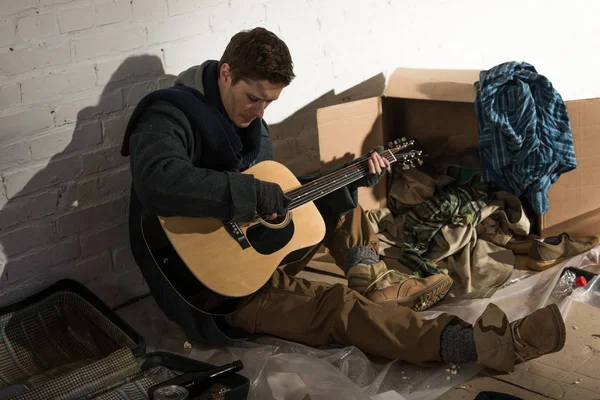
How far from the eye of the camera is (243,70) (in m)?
2.21

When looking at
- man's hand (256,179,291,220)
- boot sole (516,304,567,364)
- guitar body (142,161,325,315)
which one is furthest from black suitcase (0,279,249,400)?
boot sole (516,304,567,364)

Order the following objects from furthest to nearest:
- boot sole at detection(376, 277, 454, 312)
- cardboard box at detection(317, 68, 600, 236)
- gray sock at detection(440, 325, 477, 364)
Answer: cardboard box at detection(317, 68, 600, 236) → boot sole at detection(376, 277, 454, 312) → gray sock at detection(440, 325, 477, 364)

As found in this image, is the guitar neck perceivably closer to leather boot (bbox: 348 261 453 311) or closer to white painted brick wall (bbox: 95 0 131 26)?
leather boot (bbox: 348 261 453 311)

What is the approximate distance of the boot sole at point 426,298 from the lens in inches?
98.0

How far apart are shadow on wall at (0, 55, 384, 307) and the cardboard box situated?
0.71 m

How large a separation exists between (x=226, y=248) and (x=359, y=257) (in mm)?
547

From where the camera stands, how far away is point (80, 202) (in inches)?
100

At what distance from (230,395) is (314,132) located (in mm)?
1428

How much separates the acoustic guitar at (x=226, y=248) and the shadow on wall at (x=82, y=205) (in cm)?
43

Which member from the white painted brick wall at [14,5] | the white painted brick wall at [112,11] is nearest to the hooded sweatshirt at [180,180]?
the white painted brick wall at [112,11]

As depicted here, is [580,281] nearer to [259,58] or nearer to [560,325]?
[560,325]

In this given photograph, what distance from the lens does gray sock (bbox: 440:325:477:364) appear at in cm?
215

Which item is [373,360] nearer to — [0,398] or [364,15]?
[0,398]

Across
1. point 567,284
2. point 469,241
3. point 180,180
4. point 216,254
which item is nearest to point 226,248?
point 216,254
